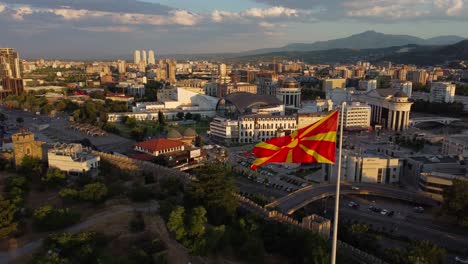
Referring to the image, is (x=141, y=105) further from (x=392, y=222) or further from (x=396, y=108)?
(x=392, y=222)

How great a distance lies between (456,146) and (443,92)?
99.6 ft

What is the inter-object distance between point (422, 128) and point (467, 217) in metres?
30.0

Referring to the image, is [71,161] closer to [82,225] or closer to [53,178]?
[53,178]

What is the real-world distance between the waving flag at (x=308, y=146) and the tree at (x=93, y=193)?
445 inches

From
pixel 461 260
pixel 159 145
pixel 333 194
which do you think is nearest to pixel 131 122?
pixel 159 145

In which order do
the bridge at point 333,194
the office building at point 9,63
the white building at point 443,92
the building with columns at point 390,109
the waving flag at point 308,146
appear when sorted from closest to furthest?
the waving flag at point 308,146 < the bridge at point 333,194 < the building with columns at point 390,109 < the white building at point 443,92 < the office building at point 9,63

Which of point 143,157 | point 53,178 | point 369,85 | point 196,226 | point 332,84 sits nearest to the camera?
point 196,226

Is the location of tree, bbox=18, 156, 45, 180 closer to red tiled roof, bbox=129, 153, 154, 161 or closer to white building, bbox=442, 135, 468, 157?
red tiled roof, bbox=129, 153, 154, 161

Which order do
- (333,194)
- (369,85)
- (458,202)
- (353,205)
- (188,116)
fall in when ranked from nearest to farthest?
(458,202) < (353,205) < (333,194) < (188,116) < (369,85)

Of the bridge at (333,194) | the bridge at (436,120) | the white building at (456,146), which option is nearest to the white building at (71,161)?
the bridge at (333,194)

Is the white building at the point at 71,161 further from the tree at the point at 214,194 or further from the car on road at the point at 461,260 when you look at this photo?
the car on road at the point at 461,260

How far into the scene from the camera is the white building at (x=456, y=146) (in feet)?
84.2

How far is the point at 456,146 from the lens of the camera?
26594 millimetres

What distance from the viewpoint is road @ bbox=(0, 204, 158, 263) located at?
11.8 meters
